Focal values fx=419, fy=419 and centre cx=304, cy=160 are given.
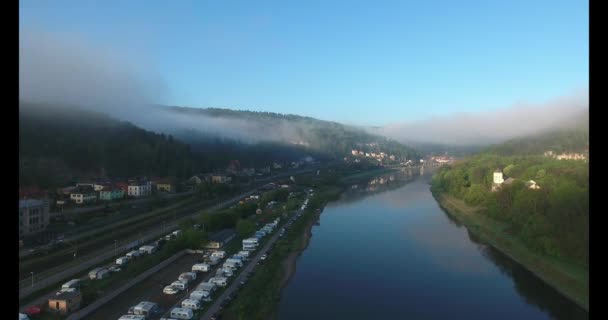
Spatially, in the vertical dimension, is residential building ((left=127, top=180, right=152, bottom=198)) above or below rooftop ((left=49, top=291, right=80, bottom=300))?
above

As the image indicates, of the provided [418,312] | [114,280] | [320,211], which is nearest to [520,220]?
[418,312]

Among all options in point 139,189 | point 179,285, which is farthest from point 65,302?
point 139,189

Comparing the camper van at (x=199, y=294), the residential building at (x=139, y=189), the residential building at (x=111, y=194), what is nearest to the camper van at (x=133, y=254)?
the camper van at (x=199, y=294)

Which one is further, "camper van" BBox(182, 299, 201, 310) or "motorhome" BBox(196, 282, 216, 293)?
"motorhome" BBox(196, 282, 216, 293)

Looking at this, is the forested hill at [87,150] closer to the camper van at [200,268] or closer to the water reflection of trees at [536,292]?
the camper van at [200,268]

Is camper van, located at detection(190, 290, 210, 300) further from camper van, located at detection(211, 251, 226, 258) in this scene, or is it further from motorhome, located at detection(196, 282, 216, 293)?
Answer: camper van, located at detection(211, 251, 226, 258)

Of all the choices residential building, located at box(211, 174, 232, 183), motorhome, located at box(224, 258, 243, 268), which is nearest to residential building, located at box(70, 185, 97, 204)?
residential building, located at box(211, 174, 232, 183)
